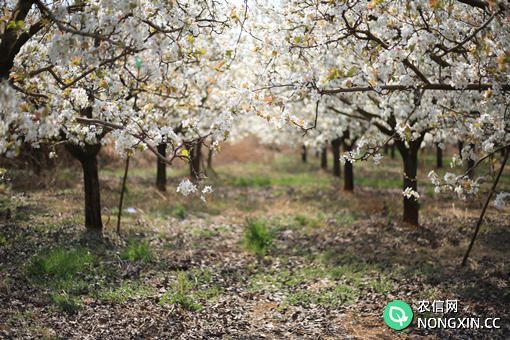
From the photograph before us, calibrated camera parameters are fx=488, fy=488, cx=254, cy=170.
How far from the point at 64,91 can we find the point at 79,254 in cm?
417

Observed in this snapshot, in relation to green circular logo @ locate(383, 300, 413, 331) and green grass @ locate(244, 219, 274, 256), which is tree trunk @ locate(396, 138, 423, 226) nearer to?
green grass @ locate(244, 219, 274, 256)

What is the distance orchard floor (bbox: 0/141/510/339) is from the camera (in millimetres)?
7742

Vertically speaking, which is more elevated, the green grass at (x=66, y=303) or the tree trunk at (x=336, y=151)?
the tree trunk at (x=336, y=151)

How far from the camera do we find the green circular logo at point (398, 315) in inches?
314

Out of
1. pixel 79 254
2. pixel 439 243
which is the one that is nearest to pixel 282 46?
pixel 79 254

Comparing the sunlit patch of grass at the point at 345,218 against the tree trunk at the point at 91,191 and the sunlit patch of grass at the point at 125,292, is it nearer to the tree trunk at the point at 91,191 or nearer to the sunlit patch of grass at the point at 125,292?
the tree trunk at the point at 91,191

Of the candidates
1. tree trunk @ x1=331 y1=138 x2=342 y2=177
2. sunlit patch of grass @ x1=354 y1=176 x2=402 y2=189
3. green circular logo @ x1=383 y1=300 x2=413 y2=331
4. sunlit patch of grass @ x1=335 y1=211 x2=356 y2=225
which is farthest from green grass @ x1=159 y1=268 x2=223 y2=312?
tree trunk @ x1=331 y1=138 x2=342 y2=177

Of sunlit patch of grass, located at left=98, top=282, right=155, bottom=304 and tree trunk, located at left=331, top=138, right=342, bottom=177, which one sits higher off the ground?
tree trunk, located at left=331, top=138, right=342, bottom=177

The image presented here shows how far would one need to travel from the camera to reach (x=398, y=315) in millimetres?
8305

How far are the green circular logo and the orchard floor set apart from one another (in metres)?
0.16

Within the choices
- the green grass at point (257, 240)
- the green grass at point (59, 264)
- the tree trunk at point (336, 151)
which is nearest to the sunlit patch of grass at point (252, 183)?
the tree trunk at point (336, 151)

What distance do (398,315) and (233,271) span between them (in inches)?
149

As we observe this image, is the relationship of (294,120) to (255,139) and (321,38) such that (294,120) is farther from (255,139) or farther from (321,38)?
(255,139)

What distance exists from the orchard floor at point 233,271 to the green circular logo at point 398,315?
0.51 feet
